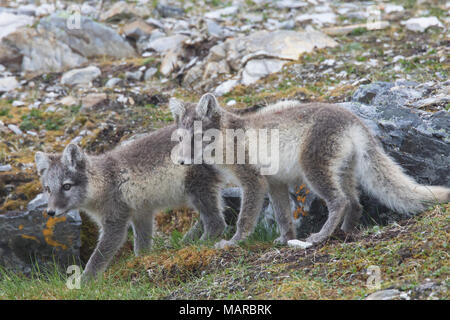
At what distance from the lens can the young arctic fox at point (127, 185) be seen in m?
6.12

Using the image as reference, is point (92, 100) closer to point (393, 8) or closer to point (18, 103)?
point (18, 103)

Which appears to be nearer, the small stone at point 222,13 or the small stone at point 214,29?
the small stone at point 214,29

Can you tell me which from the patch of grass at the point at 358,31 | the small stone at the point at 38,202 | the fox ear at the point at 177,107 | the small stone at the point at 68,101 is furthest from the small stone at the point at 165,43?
the fox ear at the point at 177,107

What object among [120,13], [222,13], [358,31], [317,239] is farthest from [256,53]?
[317,239]

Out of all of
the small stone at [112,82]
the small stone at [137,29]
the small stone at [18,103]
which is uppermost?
the small stone at [137,29]

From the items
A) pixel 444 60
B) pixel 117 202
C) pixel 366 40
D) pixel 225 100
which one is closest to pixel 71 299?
pixel 117 202

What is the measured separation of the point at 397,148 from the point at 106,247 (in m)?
3.48

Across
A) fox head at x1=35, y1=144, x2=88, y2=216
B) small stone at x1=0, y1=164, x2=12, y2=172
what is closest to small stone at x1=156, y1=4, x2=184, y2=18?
small stone at x1=0, y1=164, x2=12, y2=172

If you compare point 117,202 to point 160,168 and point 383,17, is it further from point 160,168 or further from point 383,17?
point 383,17

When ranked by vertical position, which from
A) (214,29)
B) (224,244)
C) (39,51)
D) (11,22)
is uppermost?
(214,29)

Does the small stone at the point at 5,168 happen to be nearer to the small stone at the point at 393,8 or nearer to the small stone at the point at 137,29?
the small stone at the point at 137,29

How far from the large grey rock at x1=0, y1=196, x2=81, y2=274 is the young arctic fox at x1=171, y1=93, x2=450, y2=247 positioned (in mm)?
2178

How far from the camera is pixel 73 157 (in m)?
6.16

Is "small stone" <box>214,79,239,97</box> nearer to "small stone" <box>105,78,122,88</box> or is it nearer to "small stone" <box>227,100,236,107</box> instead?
"small stone" <box>227,100,236,107</box>
